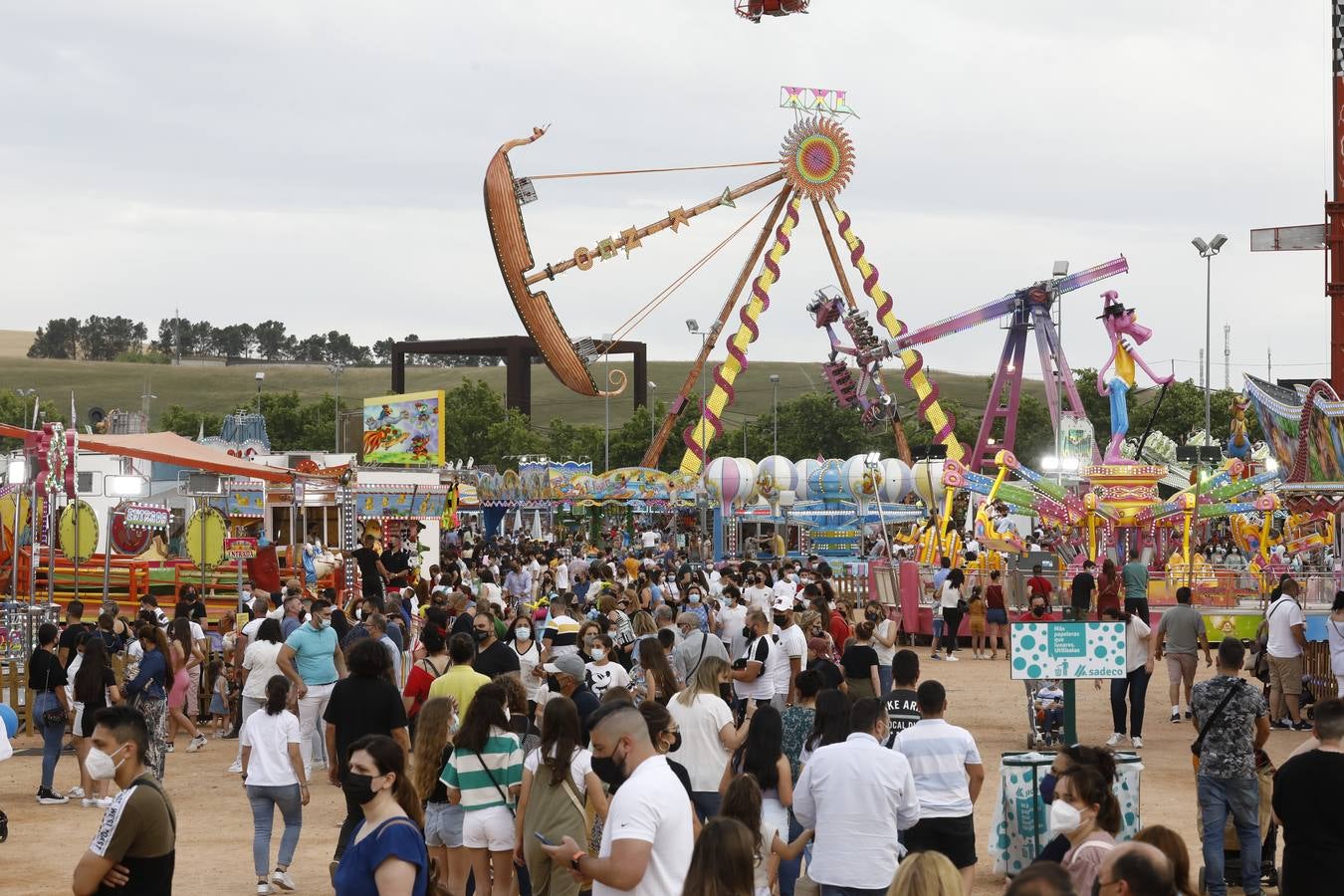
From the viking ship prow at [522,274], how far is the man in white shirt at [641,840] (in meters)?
40.7

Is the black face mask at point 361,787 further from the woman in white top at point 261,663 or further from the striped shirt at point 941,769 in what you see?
the woman in white top at point 261,663

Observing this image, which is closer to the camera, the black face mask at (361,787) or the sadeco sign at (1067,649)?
the black face mask at (361,787)

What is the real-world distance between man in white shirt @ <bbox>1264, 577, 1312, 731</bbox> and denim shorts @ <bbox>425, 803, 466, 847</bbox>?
9.56 metres

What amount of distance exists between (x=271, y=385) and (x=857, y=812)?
178 meters

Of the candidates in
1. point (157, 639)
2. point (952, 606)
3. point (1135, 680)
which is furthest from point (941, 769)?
point (952, 606)

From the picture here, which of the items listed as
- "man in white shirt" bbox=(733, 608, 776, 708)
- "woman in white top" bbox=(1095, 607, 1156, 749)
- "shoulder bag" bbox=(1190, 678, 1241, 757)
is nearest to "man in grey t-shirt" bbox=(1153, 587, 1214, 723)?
"woman in white top" bbox=(1095, 607, 1156, 749)

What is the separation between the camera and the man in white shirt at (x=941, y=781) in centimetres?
763

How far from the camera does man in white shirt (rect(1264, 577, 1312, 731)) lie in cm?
1526

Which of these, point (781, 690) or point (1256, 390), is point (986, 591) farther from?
point (781, 690)

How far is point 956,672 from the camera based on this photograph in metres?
22.6

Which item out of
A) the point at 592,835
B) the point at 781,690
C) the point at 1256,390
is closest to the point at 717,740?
the point at 592,835

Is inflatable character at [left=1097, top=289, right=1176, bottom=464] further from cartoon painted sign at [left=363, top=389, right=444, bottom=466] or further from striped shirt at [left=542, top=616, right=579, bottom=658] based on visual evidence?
striped shirt at [left=542, top=616, right=579, bottom=658]

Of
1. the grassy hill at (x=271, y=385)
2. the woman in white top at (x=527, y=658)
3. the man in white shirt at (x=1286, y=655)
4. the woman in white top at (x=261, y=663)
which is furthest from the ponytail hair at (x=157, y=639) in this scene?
the grassy hill at (x=271, y=385)

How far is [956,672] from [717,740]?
14396 mm
